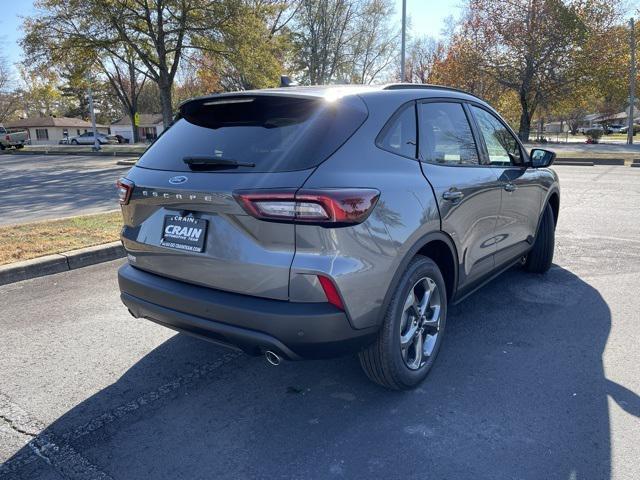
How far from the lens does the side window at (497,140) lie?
390cm

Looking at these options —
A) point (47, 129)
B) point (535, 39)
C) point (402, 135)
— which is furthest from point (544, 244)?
point (47, 129)

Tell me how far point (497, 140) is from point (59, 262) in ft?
15.5

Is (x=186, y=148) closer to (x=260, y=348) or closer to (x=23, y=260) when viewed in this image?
(x=260, y=348)

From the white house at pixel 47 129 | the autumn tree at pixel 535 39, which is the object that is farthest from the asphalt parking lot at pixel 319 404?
the white house at pixel 47 129

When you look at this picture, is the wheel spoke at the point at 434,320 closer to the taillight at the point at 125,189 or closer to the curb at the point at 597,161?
the taillight at the point at 125,189

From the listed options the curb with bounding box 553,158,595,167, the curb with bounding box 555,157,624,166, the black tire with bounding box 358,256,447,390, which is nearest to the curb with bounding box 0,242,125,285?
the black tire with bounding box 358,256,447,390

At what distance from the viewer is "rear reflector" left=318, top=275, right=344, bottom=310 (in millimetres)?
2342

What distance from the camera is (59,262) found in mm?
5539

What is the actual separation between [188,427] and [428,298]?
1.60 m

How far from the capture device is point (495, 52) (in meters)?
34.0

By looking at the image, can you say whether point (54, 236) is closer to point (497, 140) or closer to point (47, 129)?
point (497, 140)

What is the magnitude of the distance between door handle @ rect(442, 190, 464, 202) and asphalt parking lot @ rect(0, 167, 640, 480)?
1.14 metres

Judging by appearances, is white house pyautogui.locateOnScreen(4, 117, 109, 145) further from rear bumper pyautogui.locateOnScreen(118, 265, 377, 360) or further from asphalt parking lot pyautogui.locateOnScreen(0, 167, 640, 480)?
rear bumper pyautogui.locateOnScreen(118, 265, 377, 360)

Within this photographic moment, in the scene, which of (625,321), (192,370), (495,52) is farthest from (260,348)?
(495,52)
